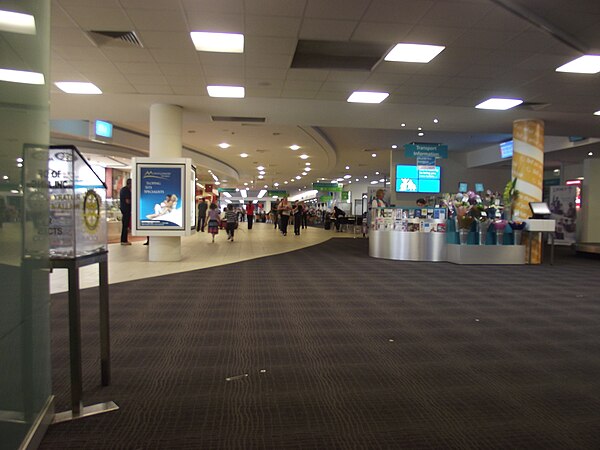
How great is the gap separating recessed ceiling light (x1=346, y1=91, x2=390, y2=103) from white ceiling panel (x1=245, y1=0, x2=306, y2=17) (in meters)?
3.21

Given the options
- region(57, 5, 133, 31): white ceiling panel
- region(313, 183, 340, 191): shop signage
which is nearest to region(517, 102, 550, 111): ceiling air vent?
region(57, 5, 133, 31): white ceiling panel

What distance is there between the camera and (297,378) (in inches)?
105

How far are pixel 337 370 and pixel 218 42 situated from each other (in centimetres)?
468

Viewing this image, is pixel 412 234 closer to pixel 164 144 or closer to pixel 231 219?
pixel 164 144

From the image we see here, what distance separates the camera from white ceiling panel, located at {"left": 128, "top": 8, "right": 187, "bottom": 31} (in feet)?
15.8

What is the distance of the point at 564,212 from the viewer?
48.2 ft

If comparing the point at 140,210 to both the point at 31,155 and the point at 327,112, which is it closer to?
the point at 327,112

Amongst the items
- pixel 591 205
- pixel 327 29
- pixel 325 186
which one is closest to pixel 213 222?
pixel 327 29

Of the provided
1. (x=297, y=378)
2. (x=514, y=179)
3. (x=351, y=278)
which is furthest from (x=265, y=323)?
(x=514, y=179)

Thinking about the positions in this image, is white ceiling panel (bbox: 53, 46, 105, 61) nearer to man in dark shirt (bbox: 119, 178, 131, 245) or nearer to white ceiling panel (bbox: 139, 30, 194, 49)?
white ceiling panel (bbox: 139, 30, 194, 49)

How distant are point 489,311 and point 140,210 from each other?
6.75m

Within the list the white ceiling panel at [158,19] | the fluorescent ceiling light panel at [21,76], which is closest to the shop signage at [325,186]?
the white ceiling panel at [158,19]

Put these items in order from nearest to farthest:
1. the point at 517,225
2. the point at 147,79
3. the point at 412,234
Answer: the point at 147,79 < the point at 517,225 < the point at 412,234

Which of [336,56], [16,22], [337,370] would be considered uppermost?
[336,56]
